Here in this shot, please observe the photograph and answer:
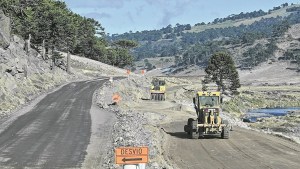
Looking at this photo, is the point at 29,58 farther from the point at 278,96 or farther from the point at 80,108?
the point at 278,96

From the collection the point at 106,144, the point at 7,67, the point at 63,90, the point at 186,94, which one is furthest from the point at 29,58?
the point at 186,94

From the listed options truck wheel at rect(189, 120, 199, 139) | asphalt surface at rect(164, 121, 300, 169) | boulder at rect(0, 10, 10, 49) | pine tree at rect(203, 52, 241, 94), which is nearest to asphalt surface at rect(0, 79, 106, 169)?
asphalt surface at rect(164, 121, 300, 169)

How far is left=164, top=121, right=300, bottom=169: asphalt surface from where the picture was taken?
23.3 meters

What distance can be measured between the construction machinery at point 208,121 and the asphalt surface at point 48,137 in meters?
7.29

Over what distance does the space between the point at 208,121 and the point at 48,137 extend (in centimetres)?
1122

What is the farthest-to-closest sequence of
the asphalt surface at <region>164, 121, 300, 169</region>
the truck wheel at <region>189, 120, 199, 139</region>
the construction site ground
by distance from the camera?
the truck wheel at <region>189, 120, 199, 139</region>
the asphalt surface at <region>164, 121, 300, 169</region>
the construction site ground

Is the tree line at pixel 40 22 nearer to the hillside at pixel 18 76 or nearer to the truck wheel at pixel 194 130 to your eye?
the hillside at pixel 18 76

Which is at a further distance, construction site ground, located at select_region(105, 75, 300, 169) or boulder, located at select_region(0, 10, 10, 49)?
boulder, located at select_region(0, 10, 10, 49)

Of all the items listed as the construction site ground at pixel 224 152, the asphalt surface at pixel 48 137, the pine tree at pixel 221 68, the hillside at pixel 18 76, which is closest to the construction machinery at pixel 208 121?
the construction site ground at pixel 224 152

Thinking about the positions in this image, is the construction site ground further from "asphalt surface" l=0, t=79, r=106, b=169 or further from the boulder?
the boulder

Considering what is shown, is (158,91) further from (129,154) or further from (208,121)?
(129,154)

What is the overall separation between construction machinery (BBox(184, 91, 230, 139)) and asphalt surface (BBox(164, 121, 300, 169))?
58 cm

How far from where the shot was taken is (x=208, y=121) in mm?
32188

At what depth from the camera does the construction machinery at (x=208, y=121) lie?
31.9 metres
